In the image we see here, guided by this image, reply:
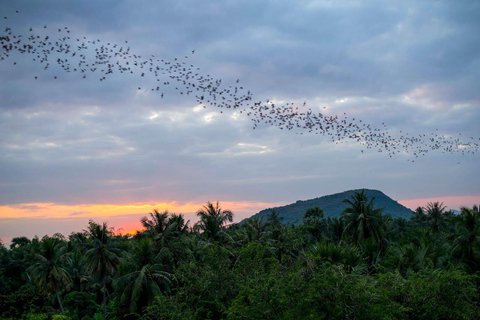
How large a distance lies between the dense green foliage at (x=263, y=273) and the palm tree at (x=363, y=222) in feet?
0.44

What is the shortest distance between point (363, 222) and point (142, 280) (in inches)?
1104

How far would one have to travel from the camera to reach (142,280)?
3544 cm

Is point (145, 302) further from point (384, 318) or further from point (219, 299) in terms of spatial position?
point (384, 318)

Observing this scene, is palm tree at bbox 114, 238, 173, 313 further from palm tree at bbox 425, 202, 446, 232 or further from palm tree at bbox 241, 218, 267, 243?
palm tree at bbox 425, 202, 446, 232

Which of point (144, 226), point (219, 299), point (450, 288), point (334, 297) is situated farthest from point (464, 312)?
Result: point (144, 226)

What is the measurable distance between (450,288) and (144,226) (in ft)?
127

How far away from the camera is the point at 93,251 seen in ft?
146

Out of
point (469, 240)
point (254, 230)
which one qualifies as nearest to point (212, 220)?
point (254, 230)

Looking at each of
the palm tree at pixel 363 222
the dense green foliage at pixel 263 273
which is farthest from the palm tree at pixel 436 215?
the palm tree at pixel 363 222

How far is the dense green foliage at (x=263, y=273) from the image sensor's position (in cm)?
1588

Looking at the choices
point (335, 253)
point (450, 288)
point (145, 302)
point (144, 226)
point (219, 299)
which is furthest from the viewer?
point (144, 226)

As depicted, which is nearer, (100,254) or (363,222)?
(100,254)

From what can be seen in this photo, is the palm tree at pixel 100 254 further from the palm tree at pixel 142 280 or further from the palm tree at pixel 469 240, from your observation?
the palm tree at pixel 469 240

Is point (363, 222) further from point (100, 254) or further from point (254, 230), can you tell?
point (100, 254)
